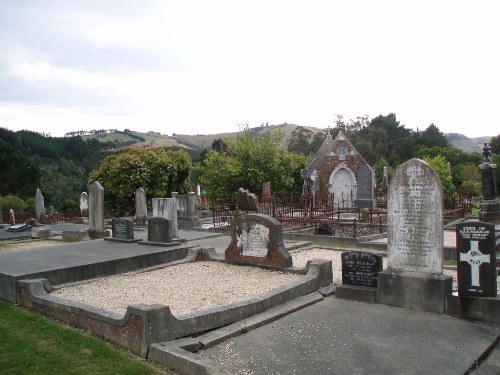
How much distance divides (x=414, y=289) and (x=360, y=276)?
1037 mm

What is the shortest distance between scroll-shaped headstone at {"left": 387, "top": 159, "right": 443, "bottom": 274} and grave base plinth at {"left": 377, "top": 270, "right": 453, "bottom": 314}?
19 cm

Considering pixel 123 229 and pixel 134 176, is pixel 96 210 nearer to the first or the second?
pixel 123 229

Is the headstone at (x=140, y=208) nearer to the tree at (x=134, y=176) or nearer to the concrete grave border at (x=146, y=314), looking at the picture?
the tree at (x=134, y=176)

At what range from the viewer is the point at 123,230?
13883 mm

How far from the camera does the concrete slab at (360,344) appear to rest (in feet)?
17.5

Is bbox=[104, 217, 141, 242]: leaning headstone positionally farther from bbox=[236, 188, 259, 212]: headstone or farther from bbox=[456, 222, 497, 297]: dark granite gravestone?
bbox=[456, 222, 497, 297]: dark granite gravestone

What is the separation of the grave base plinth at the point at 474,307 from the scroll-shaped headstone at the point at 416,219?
0.56 meters

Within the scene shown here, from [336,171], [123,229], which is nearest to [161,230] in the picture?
[123,229]

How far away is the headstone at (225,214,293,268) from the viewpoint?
10320 millimetres

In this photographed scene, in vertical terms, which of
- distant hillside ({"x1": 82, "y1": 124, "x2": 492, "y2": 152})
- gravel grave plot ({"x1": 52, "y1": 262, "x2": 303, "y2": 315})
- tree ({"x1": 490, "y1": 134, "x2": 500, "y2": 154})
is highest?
distant hillside ({"x1": 82, "y1": 124, "x2": 492, "y2": 152})

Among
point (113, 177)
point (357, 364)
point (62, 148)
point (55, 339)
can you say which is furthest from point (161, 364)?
point (62, 148)

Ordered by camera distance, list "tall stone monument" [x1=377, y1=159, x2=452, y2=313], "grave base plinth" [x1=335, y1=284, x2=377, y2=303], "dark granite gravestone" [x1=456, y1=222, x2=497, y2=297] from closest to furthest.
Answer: "dark granite gravestone" [x1=456, y1=222, x2=497, y2=297]
"tall stone monument" [x1=377, y1=159, x2=452, y2=313]
"grave base plinth" [x1=335, y1=284, x2=377, y2=303]

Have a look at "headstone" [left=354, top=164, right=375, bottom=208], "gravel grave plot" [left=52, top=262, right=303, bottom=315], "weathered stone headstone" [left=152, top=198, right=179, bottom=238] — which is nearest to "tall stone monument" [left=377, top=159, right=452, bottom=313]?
"gravel grave plot" [left=52, top=262, right=303, bottom=315]

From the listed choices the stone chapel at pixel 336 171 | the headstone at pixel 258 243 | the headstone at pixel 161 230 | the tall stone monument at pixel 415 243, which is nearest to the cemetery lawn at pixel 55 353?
the tall stone monument at pixel 415 243
